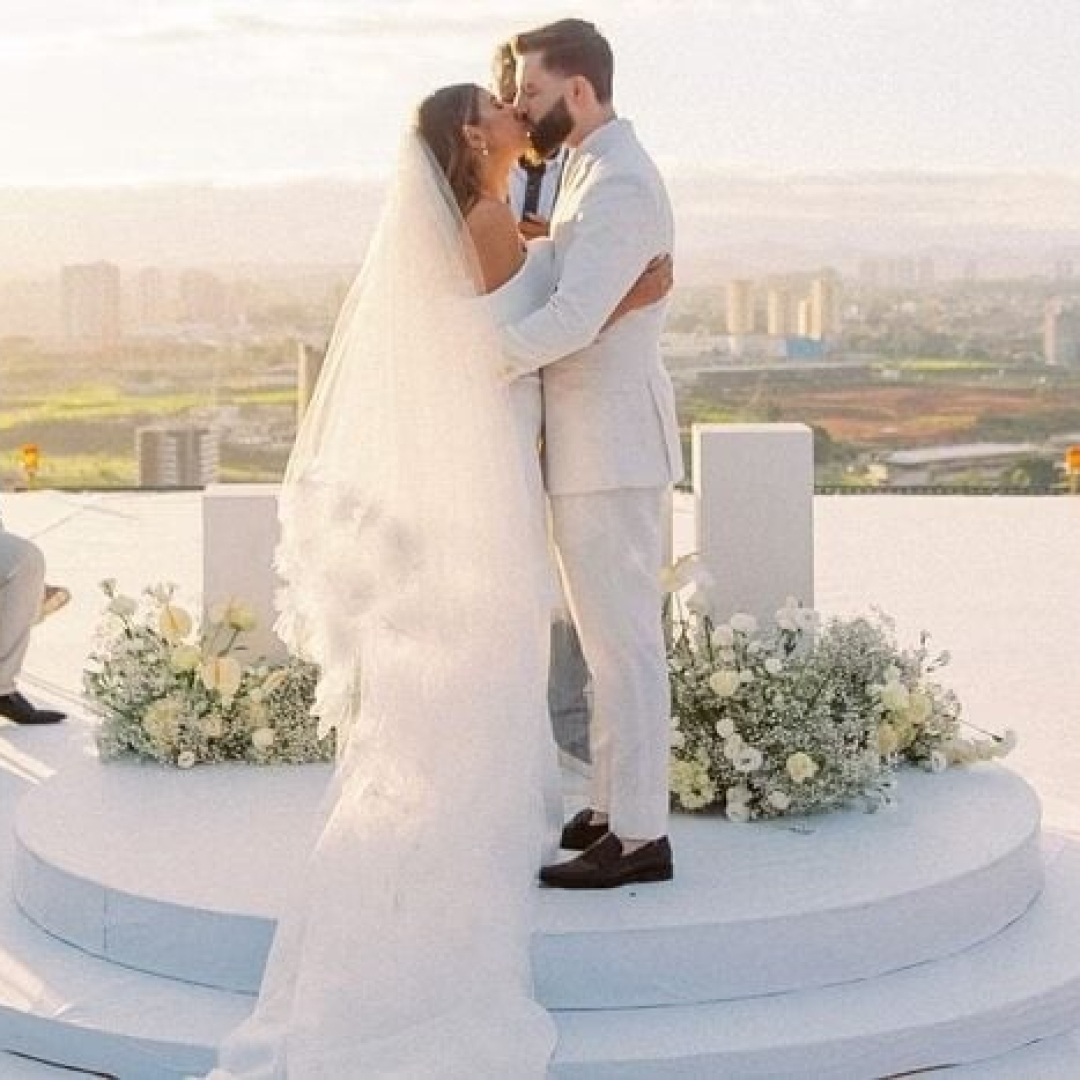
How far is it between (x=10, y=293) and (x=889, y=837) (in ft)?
42.7

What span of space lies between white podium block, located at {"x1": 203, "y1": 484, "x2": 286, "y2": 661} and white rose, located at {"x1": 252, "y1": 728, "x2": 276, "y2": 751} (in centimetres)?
41

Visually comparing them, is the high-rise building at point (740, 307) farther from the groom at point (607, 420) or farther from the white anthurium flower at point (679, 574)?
the groom at point (607, 420)

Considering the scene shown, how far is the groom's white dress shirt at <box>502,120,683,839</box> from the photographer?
4184 millimetres

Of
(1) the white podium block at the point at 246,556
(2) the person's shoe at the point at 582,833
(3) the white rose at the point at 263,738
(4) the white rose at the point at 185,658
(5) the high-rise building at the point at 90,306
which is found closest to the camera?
(2) the person's shoe at the point at 582,833

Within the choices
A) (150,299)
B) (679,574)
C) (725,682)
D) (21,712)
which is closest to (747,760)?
(725,682)

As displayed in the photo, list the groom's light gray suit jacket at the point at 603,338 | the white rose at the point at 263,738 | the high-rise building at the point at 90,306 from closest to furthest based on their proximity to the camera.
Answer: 1. the groom's light gray suit jacket at the point at 603,338
2. the white rose at the point at 263,738
3. the high-rise building at the point at 90,306

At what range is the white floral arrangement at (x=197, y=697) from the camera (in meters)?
5.40

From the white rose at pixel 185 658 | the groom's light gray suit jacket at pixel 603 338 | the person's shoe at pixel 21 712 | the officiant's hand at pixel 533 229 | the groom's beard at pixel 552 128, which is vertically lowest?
the person's shoe at pixel 21 712

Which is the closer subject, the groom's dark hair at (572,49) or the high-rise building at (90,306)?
the groom's dark hair at (572,49)

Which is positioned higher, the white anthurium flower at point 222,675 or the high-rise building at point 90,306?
the high-rise building at point 90,306

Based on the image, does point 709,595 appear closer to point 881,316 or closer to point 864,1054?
point 864,1054

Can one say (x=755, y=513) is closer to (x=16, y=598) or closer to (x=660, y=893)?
(x=660, y=893)

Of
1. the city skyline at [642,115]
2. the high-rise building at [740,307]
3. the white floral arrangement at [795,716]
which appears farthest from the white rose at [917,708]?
the city skyline at [642,115]

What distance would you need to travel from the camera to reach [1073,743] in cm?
680
